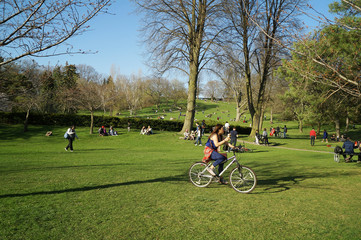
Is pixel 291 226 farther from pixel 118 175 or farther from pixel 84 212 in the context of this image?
pixel 118 175

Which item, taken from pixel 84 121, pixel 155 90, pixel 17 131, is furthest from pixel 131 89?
pixel 17 131

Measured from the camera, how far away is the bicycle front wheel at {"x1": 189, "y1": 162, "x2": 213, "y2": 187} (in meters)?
7.83

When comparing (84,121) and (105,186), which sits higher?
(84,121)

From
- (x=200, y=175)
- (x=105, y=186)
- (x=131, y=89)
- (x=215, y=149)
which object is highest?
(x=131, y=89)

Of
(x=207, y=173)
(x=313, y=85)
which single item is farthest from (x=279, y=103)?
(x=207, y=173)

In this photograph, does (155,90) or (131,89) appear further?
(155,90)

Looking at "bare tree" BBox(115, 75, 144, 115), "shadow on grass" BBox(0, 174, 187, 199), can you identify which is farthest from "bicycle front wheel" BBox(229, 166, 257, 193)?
"bare tree" BBox(115, 75, 144, 115)

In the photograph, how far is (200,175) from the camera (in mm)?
7883

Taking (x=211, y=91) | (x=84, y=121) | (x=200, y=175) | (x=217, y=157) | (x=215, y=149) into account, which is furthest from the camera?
(x=211, y=91)

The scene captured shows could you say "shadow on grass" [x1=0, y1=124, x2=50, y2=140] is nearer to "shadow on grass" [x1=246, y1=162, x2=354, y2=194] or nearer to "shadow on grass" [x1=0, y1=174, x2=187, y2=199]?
"shadow on grass" [x1=0, y1=174, x2=187, y2=199]

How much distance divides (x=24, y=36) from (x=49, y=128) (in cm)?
3005

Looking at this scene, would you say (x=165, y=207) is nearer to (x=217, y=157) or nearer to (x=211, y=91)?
(x=217, y=157)

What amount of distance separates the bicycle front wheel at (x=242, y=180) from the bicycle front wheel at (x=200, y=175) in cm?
72

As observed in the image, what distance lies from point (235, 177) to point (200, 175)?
3.50 feet
